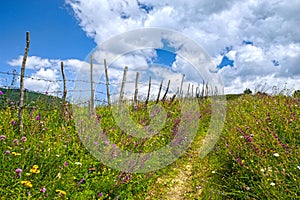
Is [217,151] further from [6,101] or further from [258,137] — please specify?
[6,101]

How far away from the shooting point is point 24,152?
5.05 metres

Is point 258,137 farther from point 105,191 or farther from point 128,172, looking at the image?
point 105,191

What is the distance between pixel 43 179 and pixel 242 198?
307cm

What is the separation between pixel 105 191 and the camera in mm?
5012

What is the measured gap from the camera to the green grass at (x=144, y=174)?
14.5ft

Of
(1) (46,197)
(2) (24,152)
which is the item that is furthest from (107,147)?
(1) (46,197)

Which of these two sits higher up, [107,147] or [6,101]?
[6,101]

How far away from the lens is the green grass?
4422 millimetres

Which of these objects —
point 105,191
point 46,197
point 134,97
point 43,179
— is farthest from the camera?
point 134,97

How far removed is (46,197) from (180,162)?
4043 millimetres

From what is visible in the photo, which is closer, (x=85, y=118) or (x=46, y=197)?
(x=46, y=197)

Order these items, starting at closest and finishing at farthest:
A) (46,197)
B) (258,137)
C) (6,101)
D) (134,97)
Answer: (46,197) < (258,137) < (6,101) < (134,97)

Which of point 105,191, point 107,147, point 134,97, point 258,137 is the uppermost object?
point 134,97

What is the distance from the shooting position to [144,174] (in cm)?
600
